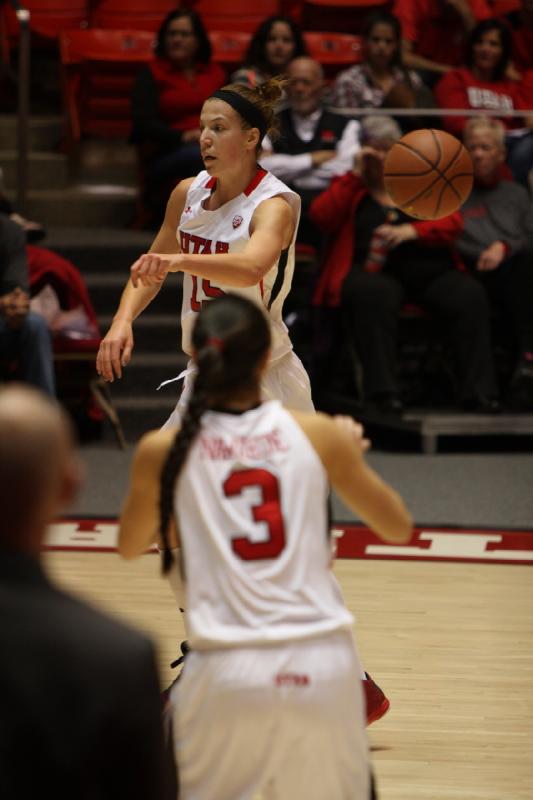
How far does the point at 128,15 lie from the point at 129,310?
23.0 feet

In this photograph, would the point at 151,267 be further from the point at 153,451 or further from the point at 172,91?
the point at 172,91

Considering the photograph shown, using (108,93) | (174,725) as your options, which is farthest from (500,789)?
(108,93)

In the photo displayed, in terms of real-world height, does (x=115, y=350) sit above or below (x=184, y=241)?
below

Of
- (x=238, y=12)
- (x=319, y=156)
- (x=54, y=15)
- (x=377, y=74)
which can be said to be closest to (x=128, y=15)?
(x=54, y=15)

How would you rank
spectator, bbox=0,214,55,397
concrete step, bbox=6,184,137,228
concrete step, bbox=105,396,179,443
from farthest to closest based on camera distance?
concrete step, bbox=6,184,137,228 < concrete step, bbox=105,396,179,443 < spectator, bbox=0,214,55,397

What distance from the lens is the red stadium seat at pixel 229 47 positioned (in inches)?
396

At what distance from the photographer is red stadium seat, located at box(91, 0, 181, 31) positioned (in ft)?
34.7

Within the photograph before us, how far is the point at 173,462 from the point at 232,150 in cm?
177

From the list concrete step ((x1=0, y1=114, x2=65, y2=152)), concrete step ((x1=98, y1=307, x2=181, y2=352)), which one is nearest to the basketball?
concrete step ((x1=98, y1=307, x2=181, y2=352))

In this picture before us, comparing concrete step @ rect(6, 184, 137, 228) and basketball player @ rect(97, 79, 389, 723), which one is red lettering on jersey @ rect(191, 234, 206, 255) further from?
concrete step @ rect(6, 184, 137, 228)

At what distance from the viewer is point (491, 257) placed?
8.35 m

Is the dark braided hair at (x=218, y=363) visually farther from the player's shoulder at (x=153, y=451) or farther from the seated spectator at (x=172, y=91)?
the seated spectator at (x=172, y=91)

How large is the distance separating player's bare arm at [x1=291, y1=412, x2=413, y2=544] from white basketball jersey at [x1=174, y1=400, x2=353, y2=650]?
0.03m

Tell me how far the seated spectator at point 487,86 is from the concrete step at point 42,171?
2.61 meters
